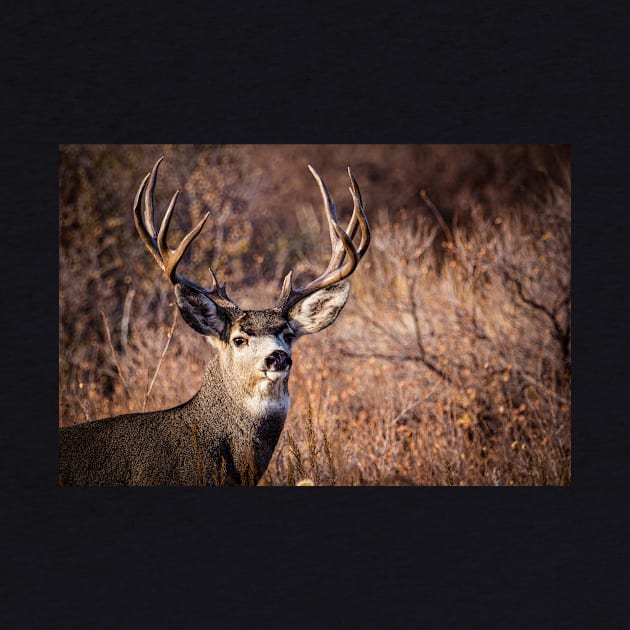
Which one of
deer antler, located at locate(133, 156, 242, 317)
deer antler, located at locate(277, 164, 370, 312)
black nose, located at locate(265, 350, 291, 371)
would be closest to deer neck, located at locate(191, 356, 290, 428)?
black nose, located at locate(265, 350, 291, 371)

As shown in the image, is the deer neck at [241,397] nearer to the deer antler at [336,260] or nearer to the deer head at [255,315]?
the deer head at [255,315]

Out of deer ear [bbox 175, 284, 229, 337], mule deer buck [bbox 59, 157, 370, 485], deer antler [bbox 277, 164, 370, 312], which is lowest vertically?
mule deer buck [bbox 59, 157, 370, 485]

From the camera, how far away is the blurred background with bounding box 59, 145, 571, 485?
6.97 metres

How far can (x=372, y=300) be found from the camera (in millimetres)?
8367

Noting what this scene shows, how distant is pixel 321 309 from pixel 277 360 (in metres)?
0.61

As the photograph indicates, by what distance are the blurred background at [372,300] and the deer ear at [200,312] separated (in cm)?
84

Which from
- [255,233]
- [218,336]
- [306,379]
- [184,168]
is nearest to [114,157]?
[184,168]

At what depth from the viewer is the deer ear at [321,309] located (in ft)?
18.9

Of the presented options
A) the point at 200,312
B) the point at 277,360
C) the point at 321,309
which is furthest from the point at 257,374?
the point at 321,309

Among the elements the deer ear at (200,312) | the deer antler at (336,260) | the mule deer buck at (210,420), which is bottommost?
the mule deer buck at (210,420)

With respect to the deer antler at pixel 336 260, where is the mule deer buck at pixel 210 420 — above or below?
below

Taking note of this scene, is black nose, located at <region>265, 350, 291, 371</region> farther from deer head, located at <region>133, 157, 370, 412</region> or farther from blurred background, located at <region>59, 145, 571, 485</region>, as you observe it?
blurred background, located at <region>59, 145, 571, 485</region>

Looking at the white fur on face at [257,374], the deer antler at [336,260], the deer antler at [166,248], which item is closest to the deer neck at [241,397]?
the white fur on face at [257,374]

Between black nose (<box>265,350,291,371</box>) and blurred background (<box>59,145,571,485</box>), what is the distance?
62 centimetres
